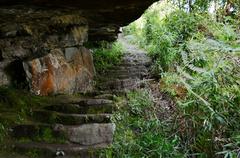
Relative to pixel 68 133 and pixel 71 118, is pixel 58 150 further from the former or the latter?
pixel 71 118

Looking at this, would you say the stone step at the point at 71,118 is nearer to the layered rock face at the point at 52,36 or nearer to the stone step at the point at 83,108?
the stone step at the point at 83,108

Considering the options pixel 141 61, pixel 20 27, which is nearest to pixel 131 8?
pixel 20 27

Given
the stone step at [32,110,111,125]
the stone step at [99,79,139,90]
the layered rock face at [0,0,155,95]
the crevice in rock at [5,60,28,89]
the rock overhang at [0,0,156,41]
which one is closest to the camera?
the rock overhang at [0,0,156,41]

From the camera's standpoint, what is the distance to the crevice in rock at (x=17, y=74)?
19.5ft

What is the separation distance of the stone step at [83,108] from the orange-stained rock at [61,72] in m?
0.89

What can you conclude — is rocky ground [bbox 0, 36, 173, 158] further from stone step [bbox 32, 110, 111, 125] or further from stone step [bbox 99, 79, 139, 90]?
stone step [bbox 99, 79, 139, 90]

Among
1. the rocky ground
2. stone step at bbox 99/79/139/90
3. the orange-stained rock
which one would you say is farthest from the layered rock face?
the rocky ground

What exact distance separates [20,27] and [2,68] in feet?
2.37

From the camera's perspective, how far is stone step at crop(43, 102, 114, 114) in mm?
5211

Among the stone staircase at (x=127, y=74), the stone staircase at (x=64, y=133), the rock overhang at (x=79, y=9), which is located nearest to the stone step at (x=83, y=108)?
the stone staircase at (x=64, y=133)

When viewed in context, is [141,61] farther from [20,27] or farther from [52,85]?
[20,27]

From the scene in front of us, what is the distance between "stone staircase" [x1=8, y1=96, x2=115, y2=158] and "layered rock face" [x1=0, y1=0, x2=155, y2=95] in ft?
3.63

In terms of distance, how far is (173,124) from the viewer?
4.50 m

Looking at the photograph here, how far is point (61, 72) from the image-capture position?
663cm
